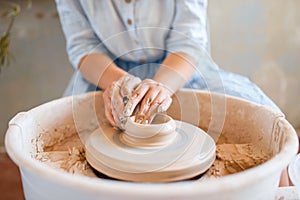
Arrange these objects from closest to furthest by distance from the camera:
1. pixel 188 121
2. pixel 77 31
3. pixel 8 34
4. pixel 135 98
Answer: pixel 135 98, pixel 188 121, pixel 77 31, pixel 8 34

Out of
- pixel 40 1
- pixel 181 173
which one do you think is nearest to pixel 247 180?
pixel 181 173

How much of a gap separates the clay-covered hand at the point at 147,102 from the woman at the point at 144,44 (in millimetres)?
157

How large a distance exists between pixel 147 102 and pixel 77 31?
1.89 ft

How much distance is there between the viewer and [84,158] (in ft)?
3.09

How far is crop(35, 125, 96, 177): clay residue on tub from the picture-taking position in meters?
0.88

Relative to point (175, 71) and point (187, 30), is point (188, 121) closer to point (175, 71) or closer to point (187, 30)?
point (175, 71)

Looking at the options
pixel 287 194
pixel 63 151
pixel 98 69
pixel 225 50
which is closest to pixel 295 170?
pixel 287 194

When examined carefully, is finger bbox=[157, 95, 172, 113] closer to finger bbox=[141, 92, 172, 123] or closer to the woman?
finger bbox=[141, 92, 172, 123]

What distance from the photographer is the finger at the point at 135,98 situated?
2.90 feet

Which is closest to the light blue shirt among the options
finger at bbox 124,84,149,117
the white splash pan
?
the white splash pan

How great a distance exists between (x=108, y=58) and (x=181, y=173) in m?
0.62

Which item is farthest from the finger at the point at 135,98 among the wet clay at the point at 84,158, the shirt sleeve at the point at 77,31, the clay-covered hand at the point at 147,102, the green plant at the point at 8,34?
the green plant at the point at 8,34

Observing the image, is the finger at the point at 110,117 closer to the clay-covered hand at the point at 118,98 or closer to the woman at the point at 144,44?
the clay-covered hand at the point at 118,98

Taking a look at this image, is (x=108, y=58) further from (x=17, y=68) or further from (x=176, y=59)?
(x=17, y=68)
